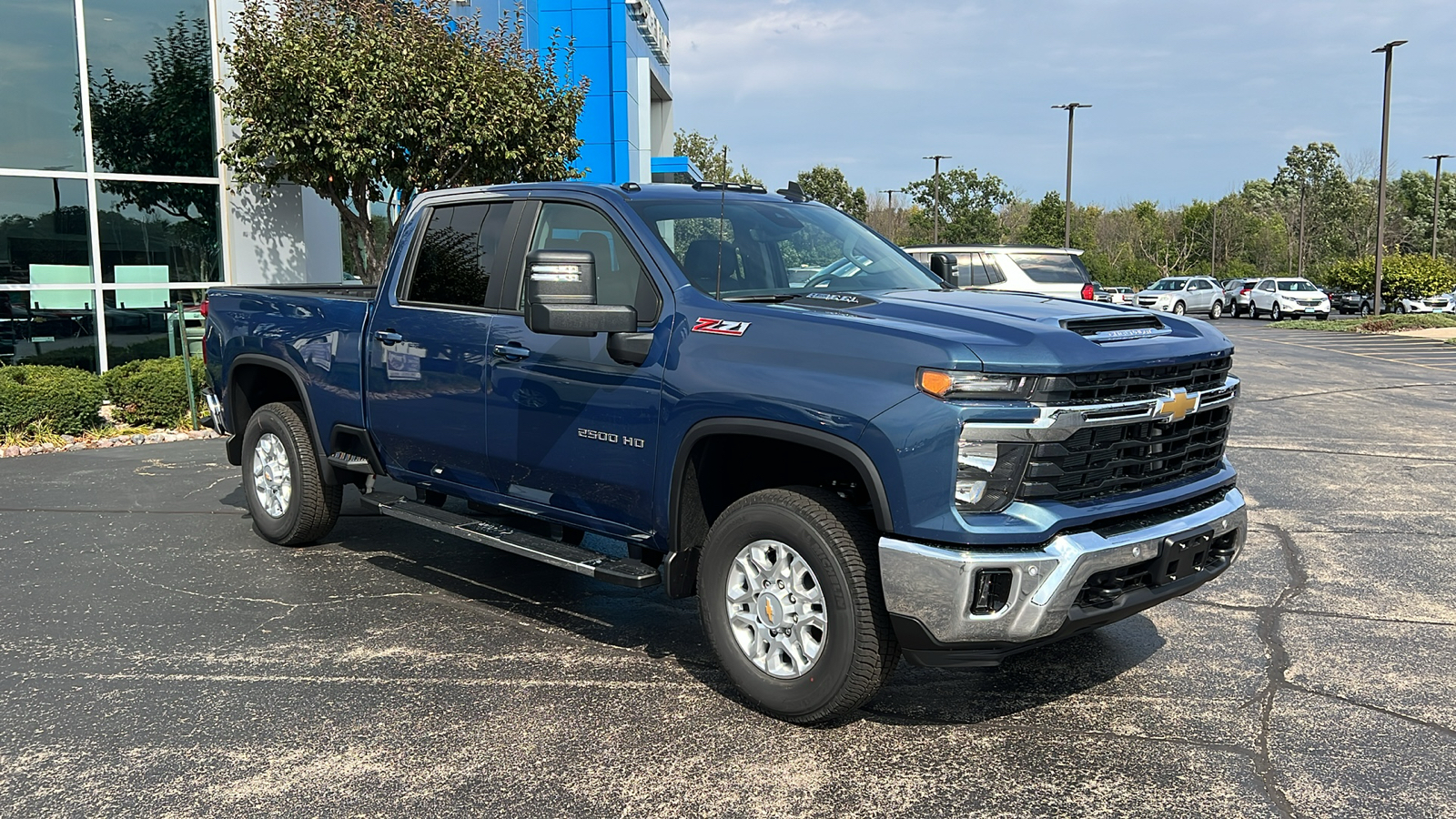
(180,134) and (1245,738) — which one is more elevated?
(180,134)

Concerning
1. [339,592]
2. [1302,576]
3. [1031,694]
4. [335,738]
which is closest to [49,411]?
[339,592]

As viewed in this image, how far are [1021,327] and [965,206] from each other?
63474 mm

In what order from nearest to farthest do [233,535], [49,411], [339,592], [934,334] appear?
[934,334] → [339,592] → [233,535] → [49,411]

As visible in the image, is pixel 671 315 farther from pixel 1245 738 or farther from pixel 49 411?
pixel 49 411

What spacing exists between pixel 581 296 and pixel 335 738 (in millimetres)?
1822

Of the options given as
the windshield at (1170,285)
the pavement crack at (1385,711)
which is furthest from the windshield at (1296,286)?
the pavement crack at (1385,711)

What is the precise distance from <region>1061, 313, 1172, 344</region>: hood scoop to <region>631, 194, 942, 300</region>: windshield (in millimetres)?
1101

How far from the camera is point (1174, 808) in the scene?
3637 mm

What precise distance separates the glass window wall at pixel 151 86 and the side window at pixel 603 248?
10.3 metres

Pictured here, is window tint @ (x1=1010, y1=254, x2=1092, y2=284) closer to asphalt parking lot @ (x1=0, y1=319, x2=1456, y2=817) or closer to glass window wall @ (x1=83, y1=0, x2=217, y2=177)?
asphalt parking lot @ (x1=0, y1=319, x2=1456, y2=817)

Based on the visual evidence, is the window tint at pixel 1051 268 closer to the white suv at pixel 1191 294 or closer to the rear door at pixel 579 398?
the rear door at pixel 579 398

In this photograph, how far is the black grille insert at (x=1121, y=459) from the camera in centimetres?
385

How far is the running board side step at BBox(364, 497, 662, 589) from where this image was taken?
4.62 metres

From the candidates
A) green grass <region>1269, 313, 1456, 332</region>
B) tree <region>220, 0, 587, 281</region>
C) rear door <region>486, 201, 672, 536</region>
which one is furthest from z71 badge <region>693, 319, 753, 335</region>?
green grass <region>1269, 313, 1456, 332</region>
